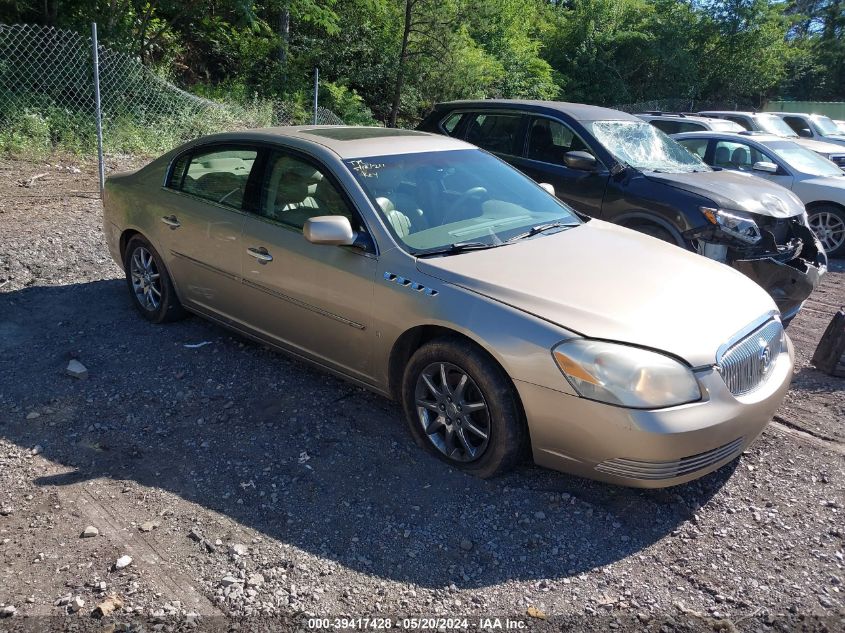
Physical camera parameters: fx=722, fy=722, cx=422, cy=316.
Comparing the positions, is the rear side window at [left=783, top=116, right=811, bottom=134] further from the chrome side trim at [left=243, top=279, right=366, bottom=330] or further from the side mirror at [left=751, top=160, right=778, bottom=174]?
the chrome side trim at [left=243, top=279, right=366, bottom=330]

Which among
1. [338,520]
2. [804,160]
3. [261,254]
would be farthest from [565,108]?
[338,520]

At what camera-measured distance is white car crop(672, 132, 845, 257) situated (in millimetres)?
9375

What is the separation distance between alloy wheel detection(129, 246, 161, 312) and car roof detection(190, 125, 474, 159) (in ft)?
3.45

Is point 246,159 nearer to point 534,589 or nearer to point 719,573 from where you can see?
point 534,589

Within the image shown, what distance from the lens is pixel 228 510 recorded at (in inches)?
135

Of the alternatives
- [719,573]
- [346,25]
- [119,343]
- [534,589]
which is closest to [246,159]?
[119,343]

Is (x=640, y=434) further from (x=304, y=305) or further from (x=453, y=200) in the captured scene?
(x=304, y=305)

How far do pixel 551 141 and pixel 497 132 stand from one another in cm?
71

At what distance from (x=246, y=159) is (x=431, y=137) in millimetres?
1278

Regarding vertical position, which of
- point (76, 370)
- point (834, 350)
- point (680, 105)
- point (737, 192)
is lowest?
point (76, 370)

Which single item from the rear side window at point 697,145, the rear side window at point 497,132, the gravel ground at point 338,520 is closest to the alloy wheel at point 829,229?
the rear side window at point 697,145

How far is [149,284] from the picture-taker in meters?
5.62

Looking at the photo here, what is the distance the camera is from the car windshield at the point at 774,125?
15.7 meters

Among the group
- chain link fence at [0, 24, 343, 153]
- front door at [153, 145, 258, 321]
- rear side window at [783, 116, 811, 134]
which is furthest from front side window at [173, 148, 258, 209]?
rear side window at [783, 116, 811, 134]
